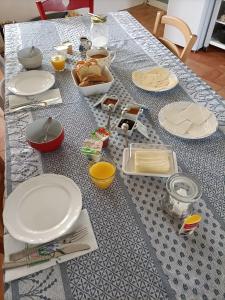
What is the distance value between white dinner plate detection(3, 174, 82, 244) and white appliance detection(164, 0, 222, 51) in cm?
237

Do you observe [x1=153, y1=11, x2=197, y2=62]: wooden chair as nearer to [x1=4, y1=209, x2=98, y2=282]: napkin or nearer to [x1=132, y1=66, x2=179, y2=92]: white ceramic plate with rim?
[x1=132, y1=66, x2=179, y2=92]: white ceramic plate with rim

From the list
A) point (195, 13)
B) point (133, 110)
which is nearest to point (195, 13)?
point (195, 13)

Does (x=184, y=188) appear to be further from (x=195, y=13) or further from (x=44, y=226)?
(x=195, y=13)

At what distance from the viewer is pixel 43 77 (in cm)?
109

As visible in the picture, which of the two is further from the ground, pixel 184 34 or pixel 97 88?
pixel 184 34

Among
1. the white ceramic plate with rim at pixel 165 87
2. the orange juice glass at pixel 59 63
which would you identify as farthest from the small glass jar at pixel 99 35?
the white ceramic plate with rim at pixel 165 87

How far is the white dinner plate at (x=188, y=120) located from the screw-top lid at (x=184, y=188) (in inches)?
9.4

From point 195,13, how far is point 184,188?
2.34m

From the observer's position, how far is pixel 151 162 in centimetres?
70

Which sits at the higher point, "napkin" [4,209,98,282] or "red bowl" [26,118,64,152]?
"red bowl" [26,118,64,152]

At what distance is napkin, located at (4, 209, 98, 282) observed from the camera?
1.69 feet

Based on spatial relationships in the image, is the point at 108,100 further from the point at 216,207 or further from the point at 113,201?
the point at 216,207

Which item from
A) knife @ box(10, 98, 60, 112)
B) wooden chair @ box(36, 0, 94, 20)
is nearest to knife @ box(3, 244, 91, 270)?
knife @ box(10, 98, 60, 112)

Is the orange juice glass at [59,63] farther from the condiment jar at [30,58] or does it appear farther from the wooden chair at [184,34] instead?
the wooden chair at [184,34]
